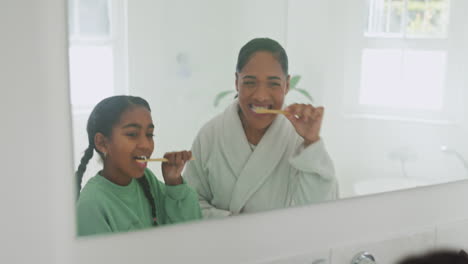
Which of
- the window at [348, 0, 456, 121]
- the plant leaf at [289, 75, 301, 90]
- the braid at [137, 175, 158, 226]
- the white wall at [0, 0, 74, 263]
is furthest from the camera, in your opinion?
the window at [348, 0, 456, 121]

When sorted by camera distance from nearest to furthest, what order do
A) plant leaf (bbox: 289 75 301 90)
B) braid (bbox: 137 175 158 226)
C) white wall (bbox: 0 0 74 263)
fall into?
white wall (bbox: 0 0 74 263)
braid (bbox: 137 175 158 226)
plant leaf (bbox: 289 75 301 90)

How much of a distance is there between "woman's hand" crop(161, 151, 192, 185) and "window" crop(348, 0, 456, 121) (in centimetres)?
43

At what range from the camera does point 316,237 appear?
1.20 meters

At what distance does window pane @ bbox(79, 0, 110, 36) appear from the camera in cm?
88

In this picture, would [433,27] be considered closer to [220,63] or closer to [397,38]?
[397,38]

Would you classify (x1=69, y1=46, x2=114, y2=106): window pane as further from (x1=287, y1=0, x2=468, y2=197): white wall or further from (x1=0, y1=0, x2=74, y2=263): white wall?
(x1=287, y1=0, x2=468, y2=197): white wall

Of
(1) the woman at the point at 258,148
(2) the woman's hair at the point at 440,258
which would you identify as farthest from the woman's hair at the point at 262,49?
(2) the woman's hair at the point at 440,258

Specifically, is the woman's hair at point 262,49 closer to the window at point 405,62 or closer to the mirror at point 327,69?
the mirror at point 327,69

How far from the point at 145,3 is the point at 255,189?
42cm

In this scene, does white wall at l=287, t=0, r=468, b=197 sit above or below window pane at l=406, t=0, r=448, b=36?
below

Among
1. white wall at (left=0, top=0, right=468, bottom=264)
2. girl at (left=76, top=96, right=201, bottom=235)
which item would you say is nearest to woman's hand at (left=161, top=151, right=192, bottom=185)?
girl at (left=76, top=96, right=201, bottom=235)

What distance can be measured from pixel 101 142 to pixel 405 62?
2.45 feet

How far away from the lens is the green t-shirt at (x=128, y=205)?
0.93 m

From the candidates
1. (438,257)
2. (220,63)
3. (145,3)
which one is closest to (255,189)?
(220,63)
